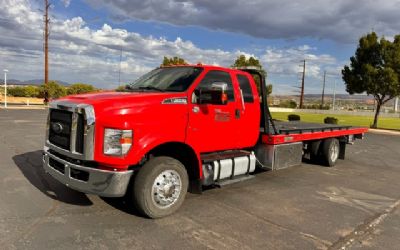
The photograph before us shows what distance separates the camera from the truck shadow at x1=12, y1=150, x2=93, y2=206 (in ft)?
18.9

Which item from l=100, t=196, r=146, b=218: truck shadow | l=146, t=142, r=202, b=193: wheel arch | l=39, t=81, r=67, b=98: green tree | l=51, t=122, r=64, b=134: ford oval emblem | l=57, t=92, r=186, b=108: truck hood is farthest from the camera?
l=39, t=81, r=67, b=98: green tree

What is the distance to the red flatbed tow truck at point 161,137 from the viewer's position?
15.4 ft

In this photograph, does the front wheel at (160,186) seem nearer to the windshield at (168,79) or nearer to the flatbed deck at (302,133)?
the windshield at (168,79)

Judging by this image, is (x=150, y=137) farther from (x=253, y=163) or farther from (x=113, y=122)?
(x=253, y=163)

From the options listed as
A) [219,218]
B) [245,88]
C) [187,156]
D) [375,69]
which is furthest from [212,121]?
[375,69]

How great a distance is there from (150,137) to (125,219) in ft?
3.93

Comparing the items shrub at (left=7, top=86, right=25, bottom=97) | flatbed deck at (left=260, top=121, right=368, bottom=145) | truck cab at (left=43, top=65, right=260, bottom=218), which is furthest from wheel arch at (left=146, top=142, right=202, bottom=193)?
shrub at (left=7, top=86, right=25, bottom=97)

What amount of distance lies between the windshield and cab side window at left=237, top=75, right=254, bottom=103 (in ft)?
3.35

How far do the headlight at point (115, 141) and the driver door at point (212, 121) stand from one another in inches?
43.4

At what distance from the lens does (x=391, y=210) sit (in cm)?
618

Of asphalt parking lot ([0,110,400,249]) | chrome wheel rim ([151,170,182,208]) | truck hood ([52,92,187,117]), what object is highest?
truck hood ([52,92,187,117])

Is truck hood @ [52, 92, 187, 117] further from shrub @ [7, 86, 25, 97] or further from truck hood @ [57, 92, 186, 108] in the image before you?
shrub @ [7, 86, 25, 97]

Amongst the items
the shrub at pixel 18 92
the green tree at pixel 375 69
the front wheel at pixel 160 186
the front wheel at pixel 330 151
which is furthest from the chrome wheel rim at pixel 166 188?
the shrub at pixel 18 92

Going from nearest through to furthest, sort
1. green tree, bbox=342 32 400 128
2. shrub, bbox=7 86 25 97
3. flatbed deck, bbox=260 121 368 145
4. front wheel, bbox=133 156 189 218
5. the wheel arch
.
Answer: front wheel, bbox=133 156 189 218, the wheel arch, flatbed deck, bbox=260 121 368 145, green tree, bbox=342 32 400 128, shrub, bbox=7 86 25 97
